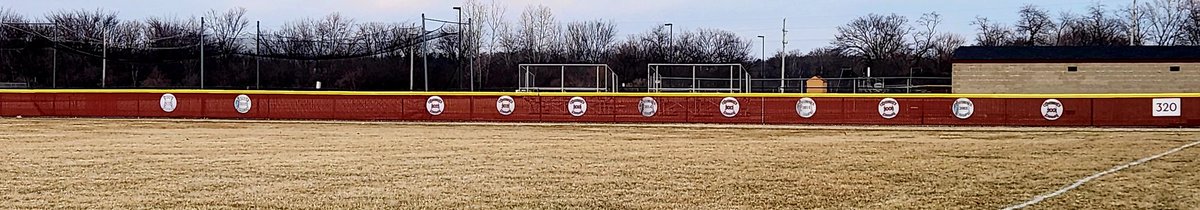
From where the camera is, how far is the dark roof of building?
133 ft

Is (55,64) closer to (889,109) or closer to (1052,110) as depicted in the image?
(889,109)

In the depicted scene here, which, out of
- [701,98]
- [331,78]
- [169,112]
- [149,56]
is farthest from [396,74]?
[701,98]

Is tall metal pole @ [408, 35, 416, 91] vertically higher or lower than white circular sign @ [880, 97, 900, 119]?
higher

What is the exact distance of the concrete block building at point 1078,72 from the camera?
40094mm

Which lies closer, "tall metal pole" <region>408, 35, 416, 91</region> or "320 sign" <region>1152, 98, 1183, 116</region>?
"320 sign" <region>1152, 98, 1183, 116</region>

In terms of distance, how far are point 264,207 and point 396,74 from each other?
56077 millimetres

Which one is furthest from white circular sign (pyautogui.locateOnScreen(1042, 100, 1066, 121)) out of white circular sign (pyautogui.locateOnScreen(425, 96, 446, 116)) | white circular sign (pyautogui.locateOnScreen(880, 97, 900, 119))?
white circular sign (pyautogui.locateOnScreen(425, 96, 446, 116))

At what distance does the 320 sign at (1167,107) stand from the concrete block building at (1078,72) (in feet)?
34.0

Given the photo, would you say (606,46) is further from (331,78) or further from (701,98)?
(701,98)

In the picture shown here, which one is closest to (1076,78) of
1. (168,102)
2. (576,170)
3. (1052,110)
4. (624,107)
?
(1052,110)

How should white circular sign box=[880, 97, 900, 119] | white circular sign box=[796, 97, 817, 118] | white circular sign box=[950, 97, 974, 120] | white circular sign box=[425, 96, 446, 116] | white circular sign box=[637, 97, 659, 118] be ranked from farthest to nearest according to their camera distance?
white circular sign box=[425, 96, 446, 116]
white circular sign box=[637, 97, 659, 118]
white circular sign box=[796, 97, 817, 118]
white circular sign box=[880, 97, 900, 119]
white circular sign box=[950, 97, 974, 120]

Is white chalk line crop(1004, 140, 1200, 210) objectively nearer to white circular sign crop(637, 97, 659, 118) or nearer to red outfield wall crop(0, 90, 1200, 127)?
red outfield wall crop(0, 90, 1200, 127)

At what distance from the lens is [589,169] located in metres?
15.2

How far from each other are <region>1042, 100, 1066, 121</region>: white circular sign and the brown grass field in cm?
468
